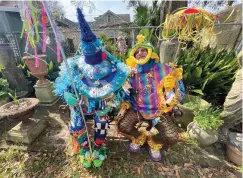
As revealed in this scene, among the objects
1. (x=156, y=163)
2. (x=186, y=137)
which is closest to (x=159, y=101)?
(x=156, y=163)

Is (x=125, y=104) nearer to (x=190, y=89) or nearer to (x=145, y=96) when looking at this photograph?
(x=145, y=96)

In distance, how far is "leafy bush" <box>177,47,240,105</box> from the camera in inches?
120

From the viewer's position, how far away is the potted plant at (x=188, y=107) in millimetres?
2506

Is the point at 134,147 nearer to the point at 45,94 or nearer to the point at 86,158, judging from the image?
the point at 86,158

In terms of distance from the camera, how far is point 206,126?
6.90 ft

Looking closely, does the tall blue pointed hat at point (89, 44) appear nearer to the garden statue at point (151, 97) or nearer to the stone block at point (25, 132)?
the garden statue at point (151, 97)

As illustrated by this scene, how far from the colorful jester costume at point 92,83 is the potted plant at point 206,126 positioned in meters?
1.25

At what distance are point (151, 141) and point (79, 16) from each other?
69.6 inches

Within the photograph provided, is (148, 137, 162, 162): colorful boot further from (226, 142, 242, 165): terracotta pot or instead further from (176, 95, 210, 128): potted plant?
(226, 142, 242, 165): terracotta pot

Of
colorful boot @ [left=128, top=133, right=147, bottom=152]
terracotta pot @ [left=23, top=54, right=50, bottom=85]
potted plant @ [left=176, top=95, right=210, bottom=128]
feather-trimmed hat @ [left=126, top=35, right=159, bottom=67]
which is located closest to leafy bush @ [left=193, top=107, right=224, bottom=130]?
potted plant @ [left=176, top=95, right=210, bottom=128]

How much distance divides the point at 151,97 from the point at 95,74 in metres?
0.74

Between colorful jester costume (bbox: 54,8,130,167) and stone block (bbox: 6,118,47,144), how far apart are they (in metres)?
0.99

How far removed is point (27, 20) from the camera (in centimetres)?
128

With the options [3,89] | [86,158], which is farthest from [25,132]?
[3,89]
